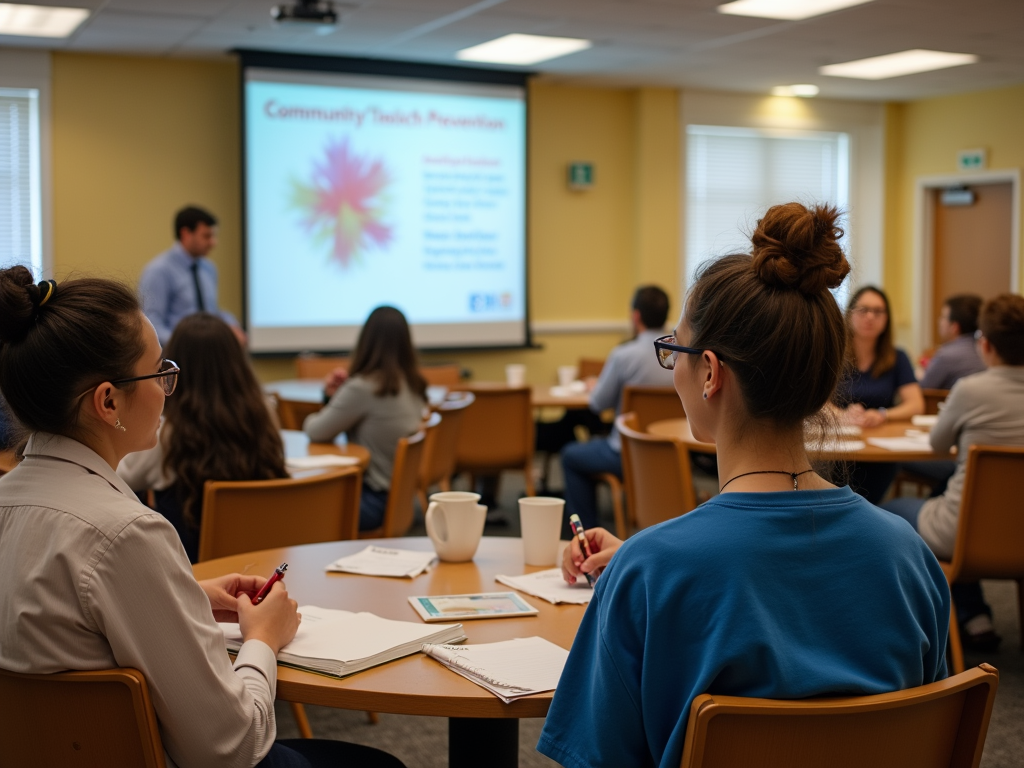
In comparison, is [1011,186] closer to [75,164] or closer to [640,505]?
[640,505]

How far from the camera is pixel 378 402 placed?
3896 mm

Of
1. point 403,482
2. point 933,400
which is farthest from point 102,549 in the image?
point 933,400

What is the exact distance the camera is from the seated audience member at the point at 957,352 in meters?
5.11

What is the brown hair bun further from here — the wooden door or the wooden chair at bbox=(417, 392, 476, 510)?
the wooden door

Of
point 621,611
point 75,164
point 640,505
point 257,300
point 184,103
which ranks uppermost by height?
point 184,103

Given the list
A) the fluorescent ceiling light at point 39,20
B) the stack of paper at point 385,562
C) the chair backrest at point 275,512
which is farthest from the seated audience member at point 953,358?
the fluorescent ceiling light at point 39,20

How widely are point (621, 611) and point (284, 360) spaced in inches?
255

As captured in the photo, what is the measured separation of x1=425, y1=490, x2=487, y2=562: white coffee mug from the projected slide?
5378 mm

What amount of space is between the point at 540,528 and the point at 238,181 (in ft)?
19.4

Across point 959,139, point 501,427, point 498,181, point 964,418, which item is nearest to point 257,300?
point 498,181

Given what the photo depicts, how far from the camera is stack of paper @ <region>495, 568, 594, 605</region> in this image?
177 cm

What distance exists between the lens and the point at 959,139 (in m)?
9.01

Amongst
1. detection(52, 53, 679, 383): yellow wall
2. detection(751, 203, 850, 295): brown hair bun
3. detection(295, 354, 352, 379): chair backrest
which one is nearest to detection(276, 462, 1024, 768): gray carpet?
detection(751, 203, 850, 295): brown hair bun

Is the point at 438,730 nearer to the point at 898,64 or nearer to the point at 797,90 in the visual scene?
the point at 898,64
